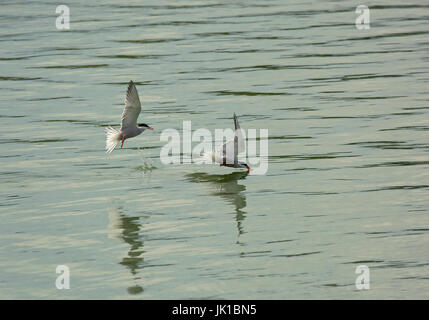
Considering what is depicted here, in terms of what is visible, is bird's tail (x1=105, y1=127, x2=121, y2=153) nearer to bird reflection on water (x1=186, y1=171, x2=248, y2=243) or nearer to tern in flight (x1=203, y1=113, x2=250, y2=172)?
bird reflection on water (x1=186, y1=171, x2=248, y2=243)

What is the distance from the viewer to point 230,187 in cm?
1345

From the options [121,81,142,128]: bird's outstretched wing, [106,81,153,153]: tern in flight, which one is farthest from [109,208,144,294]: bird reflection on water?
[106,81,153,153]: tern in flight

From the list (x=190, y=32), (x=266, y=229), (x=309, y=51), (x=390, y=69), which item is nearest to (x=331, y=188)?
(x=266, y=229)

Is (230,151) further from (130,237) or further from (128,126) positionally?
(130,237)

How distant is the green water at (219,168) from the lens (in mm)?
10242

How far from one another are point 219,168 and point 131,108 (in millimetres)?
1633

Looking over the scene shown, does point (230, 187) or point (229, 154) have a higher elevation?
point (229, 154)

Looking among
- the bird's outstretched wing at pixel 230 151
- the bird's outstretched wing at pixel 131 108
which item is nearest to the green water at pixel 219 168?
the bird's outstretched wing at pixel 230 151

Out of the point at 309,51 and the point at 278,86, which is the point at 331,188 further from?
the point at 309,51

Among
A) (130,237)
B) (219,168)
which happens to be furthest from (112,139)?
(130,237)

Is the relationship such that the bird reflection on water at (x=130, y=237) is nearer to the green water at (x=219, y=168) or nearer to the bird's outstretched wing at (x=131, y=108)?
the green water at (x=219, y=168)

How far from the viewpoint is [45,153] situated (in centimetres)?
1520

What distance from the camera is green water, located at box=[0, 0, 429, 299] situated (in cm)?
1024

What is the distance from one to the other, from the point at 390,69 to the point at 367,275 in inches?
421
